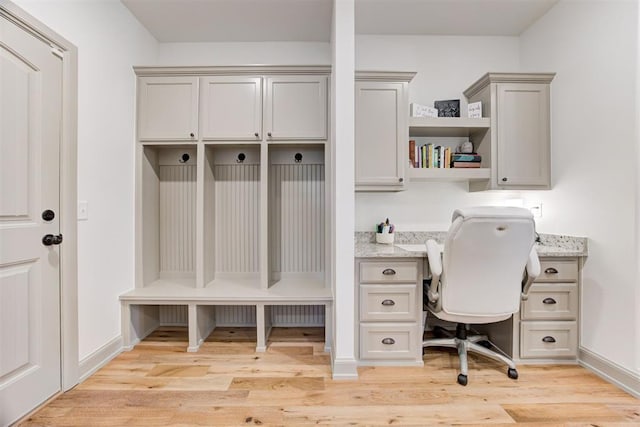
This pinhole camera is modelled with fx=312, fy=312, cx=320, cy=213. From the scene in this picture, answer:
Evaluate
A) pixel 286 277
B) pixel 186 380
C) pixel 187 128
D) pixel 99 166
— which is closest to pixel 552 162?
pixel 286 277

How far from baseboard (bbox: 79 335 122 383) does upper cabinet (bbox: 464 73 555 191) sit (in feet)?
10.4

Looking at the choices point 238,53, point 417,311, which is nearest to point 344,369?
point 417,311

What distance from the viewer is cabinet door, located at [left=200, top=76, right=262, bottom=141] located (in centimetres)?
258

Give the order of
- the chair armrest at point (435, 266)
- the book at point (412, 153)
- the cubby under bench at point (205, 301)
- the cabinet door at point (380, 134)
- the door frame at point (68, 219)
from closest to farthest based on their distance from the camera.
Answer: the door frame at point (68, 219) < the chair armrest at point (435, 266) < the cubby under bench at point (205, 301) < the cabinet door at point (380, 134) < the book at point (412, 153)

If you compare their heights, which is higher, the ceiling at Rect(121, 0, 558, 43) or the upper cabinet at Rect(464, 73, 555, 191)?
the ceiling at Rect(121, 0, 558, 43)

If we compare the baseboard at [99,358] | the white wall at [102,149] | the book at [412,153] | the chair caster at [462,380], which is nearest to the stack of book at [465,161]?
the book at [412,153]

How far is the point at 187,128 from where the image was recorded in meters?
2.59

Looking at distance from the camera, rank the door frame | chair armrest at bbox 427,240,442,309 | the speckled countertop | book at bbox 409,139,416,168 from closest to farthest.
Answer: the door frame → chair armrest at bbox 427,240,442,309 → the speckled countertop → book at bbox 409,139,416,168

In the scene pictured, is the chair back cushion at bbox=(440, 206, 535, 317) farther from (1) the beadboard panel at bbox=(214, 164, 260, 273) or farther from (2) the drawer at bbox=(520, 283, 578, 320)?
(1) the beadboard panel at bbox=(214, 164, 260, 273)

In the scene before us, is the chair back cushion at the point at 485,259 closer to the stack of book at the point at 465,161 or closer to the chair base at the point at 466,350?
the chair base at the point at 466,350

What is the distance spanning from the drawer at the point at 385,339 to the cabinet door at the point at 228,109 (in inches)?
68.5

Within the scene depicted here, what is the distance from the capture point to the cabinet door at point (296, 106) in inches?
101

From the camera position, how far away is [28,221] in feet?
5.42

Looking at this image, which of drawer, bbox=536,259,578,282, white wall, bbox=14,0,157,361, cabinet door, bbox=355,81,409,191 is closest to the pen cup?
cabinet door, bbox=355,81,409,191
